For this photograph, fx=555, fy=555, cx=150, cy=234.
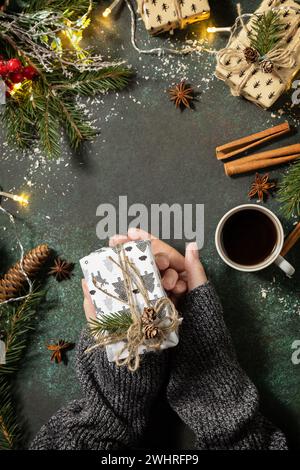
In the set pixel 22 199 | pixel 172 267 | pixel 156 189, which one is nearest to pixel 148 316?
pixel 172 267

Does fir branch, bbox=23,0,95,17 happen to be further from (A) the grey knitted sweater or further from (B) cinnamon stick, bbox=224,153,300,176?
(A) the grey knitted sweater

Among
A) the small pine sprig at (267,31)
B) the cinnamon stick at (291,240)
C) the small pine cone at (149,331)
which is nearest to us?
the small pine cone at (149,331)

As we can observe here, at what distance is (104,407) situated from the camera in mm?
1402

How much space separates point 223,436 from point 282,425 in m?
0.20

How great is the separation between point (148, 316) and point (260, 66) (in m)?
0.69

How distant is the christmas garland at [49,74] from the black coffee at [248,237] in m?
0.47

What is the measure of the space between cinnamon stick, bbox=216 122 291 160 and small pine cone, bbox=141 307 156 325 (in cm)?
53

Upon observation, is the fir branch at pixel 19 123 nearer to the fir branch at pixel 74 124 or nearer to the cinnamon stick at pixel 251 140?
the fir branch at pixel 74 124

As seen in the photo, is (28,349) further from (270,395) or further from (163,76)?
(163,76)

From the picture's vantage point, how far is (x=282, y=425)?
146 centimetres

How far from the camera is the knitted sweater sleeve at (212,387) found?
136cm

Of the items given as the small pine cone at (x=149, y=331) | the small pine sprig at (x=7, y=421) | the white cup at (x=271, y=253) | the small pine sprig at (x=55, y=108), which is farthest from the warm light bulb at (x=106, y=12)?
the small pine sprig at (x=7, y=421)

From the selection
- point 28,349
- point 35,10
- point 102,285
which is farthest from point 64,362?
point 35,10

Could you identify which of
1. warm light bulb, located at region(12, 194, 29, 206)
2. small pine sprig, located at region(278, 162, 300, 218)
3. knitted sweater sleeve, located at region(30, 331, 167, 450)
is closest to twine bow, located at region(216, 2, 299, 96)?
small pine sprig, located at region(278, 162, 300, 218)
